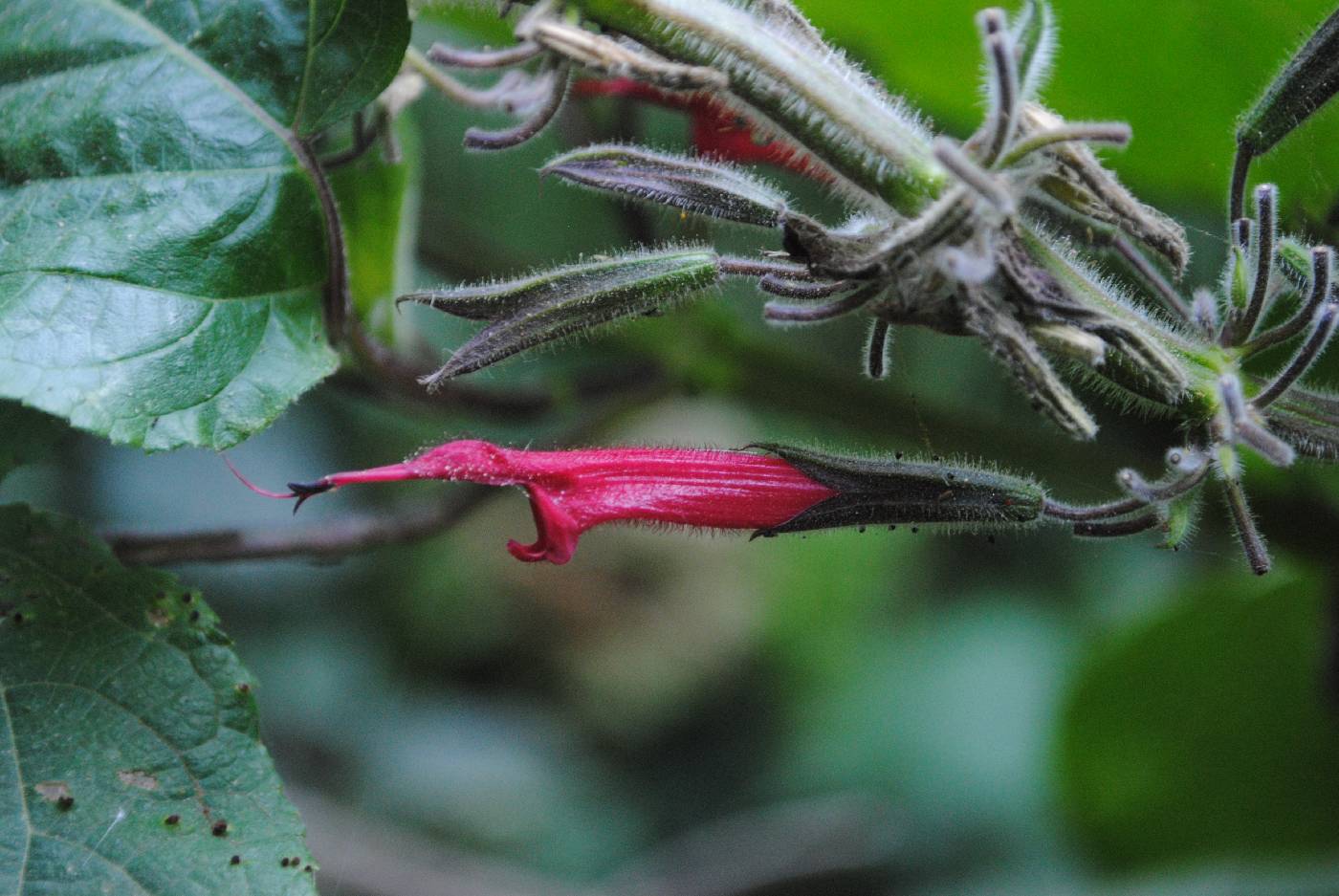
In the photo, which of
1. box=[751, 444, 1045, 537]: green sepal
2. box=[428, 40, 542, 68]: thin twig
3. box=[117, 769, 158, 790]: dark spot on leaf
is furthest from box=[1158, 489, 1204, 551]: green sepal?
box=[117, 769, 158, 790]: dark spot on leaf

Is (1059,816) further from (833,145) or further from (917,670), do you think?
(833,145)

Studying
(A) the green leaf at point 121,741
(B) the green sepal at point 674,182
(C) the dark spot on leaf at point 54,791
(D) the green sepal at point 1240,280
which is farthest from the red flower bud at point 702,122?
(C) the dark spot on leaf at point 54,791

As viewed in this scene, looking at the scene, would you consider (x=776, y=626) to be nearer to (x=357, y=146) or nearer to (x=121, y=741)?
(x=357, y=146)

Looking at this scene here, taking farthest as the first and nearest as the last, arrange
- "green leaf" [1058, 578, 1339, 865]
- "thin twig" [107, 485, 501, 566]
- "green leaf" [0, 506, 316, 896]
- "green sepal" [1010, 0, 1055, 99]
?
"green leaf" [1058, 578, 1339, 865] < "thin twig" [107, 485, 501, 566] < "green leaf" [0, 506, 316, 896] < "green sepal" [1010, 0, 1055, 99]

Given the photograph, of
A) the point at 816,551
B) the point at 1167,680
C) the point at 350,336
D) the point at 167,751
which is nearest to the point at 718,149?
the point at 350,336

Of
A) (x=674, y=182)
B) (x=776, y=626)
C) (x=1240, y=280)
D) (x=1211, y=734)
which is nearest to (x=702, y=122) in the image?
(x=674, y=182)

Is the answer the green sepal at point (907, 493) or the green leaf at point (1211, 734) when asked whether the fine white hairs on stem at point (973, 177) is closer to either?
the green sepal at point (907, 493)

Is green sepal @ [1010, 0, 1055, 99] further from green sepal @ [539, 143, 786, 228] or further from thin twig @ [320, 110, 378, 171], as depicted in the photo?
thin twig @ [320, 110, 378, 171]
